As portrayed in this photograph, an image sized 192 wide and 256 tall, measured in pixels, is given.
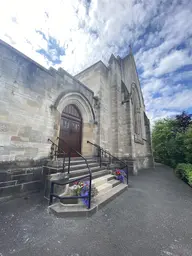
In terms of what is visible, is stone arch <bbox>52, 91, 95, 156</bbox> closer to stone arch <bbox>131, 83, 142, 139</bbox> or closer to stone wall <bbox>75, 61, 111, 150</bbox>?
stone wall <bbox>75, 61, 111, 150</bbox>

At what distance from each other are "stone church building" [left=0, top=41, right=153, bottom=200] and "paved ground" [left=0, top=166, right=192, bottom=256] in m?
1.51

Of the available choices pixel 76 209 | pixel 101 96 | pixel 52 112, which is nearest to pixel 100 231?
pixel 76 209

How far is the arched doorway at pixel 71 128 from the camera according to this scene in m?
5.53

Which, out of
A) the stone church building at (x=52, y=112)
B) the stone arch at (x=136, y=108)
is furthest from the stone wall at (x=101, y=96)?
the stone arch at (x=136, y=108)

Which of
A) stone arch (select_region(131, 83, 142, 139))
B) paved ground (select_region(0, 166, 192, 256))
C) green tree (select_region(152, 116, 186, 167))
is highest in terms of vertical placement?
stone arch (select_region(131, 83, 142, 139))

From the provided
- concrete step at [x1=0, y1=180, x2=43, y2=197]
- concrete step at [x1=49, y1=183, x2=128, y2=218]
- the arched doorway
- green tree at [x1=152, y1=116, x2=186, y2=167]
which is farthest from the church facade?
green tree at [x1=152, y1=116, x2=186, y2=167]

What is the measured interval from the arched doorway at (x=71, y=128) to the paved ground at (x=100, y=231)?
296cm

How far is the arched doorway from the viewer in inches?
218

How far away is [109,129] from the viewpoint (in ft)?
27.0

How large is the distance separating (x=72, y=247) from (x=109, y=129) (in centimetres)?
687

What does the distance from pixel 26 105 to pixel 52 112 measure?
971mm

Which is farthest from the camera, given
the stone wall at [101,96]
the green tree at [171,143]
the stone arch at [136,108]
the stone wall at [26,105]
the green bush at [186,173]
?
the stone arch at [136,108]

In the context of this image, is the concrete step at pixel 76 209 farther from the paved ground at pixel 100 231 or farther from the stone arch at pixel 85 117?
the stone arch at pixel 85 117

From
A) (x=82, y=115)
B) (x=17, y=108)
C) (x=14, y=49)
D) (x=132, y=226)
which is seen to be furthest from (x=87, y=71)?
(x=132, y=226)
